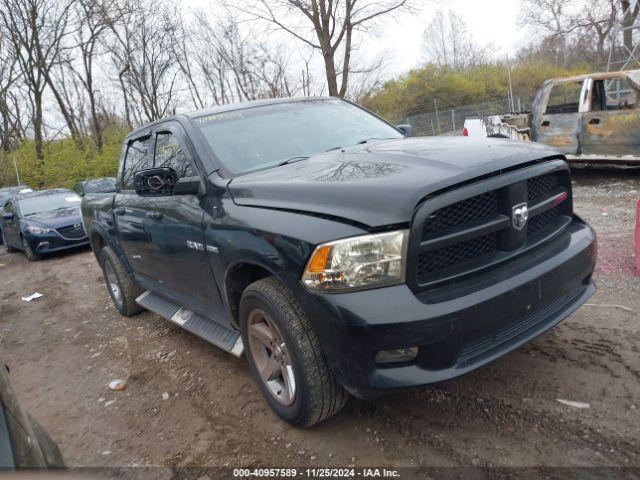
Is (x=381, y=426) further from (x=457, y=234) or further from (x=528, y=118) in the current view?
(x=528, y=118)

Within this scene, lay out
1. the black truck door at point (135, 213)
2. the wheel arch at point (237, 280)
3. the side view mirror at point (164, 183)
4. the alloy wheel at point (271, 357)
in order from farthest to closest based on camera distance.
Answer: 1. the black truck door at point (135, 213)
2. the side view mirror at point (164, 183)
3. the wheel arch at point (237, 280)
4. the alloy wheel at point (271, 357)

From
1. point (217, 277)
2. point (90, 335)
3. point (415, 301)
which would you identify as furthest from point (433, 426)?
point (90, 335)

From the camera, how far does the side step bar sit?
326 cm

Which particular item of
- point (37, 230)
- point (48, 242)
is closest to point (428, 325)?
point (48, 242)

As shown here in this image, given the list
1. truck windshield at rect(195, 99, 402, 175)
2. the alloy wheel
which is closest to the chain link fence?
truck windshield at rect(195, 99, 402, 175)

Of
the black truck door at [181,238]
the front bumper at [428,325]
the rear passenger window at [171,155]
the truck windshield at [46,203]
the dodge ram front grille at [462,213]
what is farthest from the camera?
the truck windshield at [46,203]

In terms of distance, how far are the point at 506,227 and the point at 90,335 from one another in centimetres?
459

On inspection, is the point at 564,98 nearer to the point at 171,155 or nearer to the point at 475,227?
the point at 171,155

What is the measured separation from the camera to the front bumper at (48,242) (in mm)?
10898

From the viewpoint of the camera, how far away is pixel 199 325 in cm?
373

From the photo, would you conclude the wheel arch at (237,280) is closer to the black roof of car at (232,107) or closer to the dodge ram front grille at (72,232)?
the black roof of car at (232,107)

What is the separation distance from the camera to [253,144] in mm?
3449

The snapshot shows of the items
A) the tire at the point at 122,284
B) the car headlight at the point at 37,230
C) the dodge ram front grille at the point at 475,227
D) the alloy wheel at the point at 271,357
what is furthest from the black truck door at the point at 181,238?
the car headlight at the point at 37,230

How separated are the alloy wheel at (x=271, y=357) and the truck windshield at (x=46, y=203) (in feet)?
34.6
